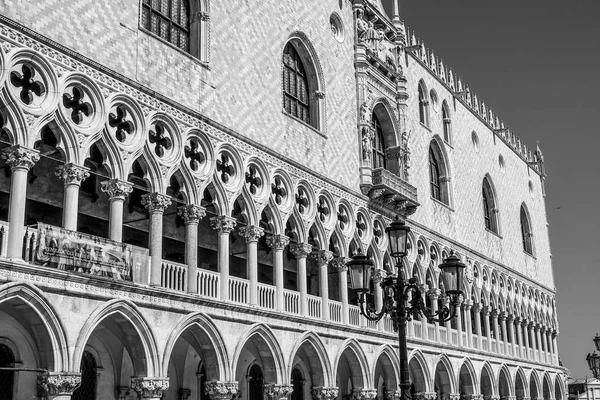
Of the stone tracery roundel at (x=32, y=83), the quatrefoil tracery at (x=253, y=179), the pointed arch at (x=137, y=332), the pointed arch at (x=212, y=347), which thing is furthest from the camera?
the quatrefoil tracery at (x=253, y=179)

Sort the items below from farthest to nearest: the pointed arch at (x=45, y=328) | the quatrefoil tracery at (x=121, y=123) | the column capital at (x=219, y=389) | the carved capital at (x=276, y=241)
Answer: the carved capital at (x=276, y=241), the column capital at (x=219, y=389), the quatrefoil tracery at (x=121, y=123), the pointed arch at (x=45, y=328)

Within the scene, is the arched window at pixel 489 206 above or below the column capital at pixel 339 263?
above

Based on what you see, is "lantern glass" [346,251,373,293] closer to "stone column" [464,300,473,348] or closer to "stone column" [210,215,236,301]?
"stone column" [210,215,236,301]

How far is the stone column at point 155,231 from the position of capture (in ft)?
42.0

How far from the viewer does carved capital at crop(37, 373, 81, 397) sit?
10.8 m

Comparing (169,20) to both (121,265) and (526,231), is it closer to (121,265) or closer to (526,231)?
(121,265)

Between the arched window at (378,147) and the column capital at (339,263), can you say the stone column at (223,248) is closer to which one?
the column capital at (339,263)

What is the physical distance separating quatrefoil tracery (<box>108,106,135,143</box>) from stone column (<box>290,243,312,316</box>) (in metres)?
5.30

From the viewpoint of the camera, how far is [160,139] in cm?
Result: 1372

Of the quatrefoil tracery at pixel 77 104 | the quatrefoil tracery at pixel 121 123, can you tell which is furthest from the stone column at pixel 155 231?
the quatrefoil tracery at pixel 77 104

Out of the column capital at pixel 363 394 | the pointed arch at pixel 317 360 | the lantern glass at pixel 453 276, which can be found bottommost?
the column capital at pixel 363 394

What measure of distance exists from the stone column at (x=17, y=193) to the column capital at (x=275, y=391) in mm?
6341

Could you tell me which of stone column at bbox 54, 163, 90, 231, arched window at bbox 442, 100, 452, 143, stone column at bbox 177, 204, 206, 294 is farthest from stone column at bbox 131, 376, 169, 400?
arched window at bbox 442, 100, 452, 143

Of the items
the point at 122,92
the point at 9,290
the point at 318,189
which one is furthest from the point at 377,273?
the point at 9,290
